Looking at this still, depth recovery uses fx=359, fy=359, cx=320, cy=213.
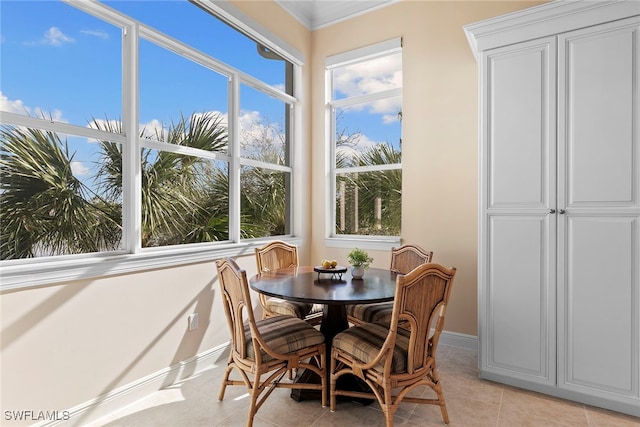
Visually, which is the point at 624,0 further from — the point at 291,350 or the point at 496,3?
the point at 291,350

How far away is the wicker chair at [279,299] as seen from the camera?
275 centimetres

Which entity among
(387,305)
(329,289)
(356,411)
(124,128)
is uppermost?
(124,128)

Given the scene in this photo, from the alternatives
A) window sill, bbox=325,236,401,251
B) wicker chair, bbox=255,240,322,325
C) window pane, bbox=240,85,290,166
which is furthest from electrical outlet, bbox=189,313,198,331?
window sill, bbox=325,236,401,251

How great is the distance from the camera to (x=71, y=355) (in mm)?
2014

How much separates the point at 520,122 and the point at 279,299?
211cm

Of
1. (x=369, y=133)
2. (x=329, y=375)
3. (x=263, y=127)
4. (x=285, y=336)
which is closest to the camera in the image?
(x=285, y=336)

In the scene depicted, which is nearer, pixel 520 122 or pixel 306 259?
pixel 520 122

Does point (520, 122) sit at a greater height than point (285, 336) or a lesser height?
greater

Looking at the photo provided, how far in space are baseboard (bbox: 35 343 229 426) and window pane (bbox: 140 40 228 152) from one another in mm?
1666

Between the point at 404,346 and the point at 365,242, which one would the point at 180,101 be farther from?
the point at 404,346

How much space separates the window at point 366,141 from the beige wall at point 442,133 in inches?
6.1

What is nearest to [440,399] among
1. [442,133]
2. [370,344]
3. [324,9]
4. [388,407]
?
[388,407]

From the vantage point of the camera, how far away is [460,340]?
3264mm

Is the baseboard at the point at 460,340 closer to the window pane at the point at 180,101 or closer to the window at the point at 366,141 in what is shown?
the window at the point at 366,141
